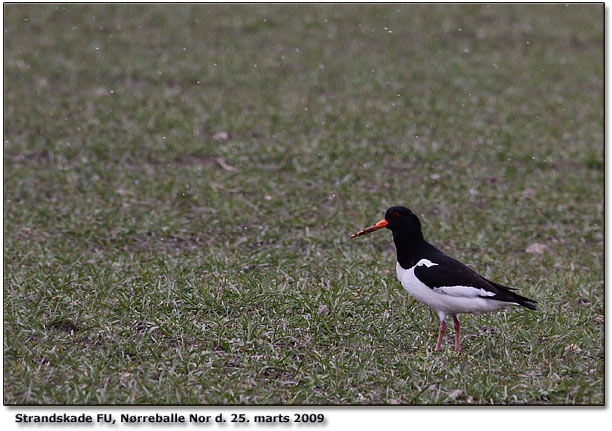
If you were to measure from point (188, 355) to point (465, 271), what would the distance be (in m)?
2.10

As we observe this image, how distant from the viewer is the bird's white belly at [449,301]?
212 inches

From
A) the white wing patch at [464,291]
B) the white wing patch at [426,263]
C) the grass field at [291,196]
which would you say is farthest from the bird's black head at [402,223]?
the grass field at [291,196]

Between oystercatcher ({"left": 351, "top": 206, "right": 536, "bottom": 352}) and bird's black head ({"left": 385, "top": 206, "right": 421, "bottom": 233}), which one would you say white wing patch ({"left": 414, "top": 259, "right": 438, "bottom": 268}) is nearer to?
oystercatcher ({"left": 351, "top": 206, "right": 536, "bottom": 352})

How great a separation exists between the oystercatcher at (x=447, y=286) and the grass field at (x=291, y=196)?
1.25 feet

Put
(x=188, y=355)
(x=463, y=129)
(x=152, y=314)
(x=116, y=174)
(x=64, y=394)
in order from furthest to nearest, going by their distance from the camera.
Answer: (x=463, y=129) → (x=116, y=174) → (x=152, y=314) → (x=188, y=355) → (x=64, y=394)

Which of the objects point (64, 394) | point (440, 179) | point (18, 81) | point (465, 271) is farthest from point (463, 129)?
point (64, 394)

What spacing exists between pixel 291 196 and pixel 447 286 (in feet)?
13.9

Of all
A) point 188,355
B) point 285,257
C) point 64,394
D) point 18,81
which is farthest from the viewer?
point 18,81

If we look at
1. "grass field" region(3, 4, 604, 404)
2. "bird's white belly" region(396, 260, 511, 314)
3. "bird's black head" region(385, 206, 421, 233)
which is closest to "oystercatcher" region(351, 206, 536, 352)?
"bird's white belly" region(396, 260, 511, 314)

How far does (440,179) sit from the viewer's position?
396 inches

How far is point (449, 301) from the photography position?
212 inches

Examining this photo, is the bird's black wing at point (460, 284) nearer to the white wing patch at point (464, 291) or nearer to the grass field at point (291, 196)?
the white wing patch at point (464, 291)

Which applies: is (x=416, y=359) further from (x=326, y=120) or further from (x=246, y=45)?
(x=246, y=45)

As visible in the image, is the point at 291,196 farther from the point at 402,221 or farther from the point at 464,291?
the point at 464,291
